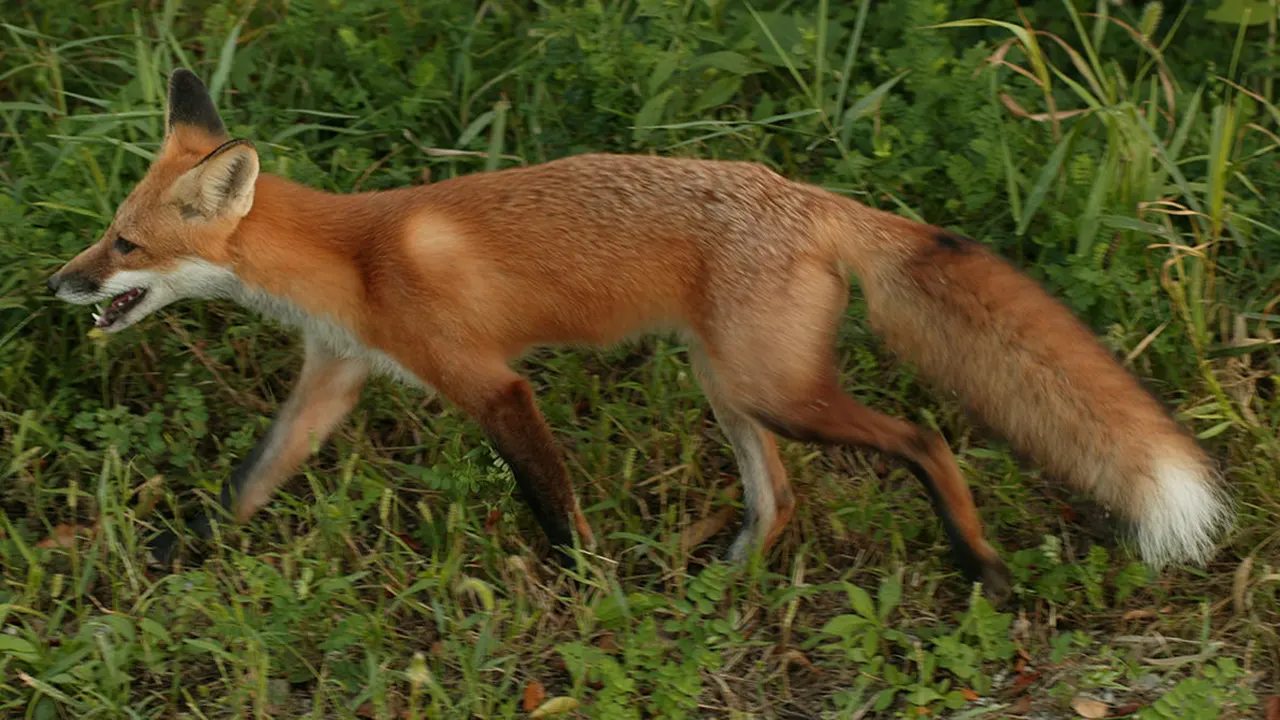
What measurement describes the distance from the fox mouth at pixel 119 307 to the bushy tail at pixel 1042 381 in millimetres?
1761

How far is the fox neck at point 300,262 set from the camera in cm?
366

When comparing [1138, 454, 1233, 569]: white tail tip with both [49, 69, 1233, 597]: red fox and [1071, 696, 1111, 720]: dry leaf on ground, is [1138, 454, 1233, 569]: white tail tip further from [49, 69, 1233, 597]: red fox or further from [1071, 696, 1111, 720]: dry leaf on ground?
[1071, 696, 1111, 720]: dry leaf on ground

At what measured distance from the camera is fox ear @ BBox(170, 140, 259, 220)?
3.50 meters

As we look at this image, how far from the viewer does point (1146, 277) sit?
14.0 feet

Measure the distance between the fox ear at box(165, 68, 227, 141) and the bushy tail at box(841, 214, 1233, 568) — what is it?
1740 mm

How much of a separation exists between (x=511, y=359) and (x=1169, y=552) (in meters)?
1.66

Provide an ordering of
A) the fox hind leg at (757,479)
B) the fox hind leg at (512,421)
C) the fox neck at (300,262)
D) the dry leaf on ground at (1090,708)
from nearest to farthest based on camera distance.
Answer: the dry leaf on ground at (1090,708), the fox hind leg at (512,421), the fox neck at (300,262), the fox hind leg at (757,479)

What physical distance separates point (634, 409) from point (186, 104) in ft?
4.82

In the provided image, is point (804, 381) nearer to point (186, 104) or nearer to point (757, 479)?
point (757, 479)

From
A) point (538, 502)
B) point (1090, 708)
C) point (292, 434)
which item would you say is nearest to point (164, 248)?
point (292, 434)

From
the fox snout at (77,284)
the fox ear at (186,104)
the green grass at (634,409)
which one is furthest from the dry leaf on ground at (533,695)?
the fox ear at (186,104)

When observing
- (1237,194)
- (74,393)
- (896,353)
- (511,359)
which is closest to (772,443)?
(896,353)

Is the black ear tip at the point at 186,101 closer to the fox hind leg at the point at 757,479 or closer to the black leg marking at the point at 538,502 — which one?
the black leg marking at the point at 538,502

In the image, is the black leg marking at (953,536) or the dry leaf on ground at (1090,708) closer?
the dry leaf on ground at (1090,708)
